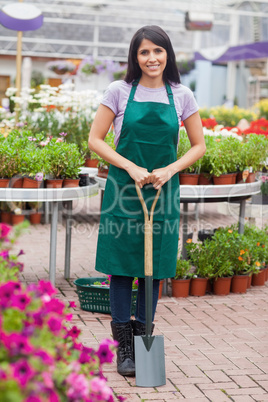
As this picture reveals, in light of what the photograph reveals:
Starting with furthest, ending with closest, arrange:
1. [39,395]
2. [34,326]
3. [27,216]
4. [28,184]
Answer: [27,216], [28,184], [34,326], [39,395]

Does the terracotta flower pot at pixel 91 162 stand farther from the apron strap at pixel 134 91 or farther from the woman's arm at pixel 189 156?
the apron strap at pixel 134 91

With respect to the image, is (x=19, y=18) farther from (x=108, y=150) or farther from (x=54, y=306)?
(x=54, y=306)

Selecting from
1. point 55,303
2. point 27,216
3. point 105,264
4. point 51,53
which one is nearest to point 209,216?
point 27,216

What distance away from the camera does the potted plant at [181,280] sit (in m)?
4.62

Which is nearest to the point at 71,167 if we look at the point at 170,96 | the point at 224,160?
the point at 224,160

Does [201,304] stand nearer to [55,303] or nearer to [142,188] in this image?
[142,188]

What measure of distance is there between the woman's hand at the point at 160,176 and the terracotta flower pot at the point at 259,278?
93.3 inches

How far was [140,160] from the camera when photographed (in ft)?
9.89

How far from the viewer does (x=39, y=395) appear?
52.0 inches

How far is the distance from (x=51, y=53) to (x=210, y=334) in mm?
19005

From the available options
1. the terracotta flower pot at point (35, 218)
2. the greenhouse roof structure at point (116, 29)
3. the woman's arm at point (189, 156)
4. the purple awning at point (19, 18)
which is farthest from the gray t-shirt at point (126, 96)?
the greenhouse roof structure at point (116, 29)

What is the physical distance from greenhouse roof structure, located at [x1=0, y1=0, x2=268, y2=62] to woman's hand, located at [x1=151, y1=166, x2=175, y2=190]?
16.3m

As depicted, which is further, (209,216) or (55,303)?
(209,216)

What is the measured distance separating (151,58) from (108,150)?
47 centimetres
